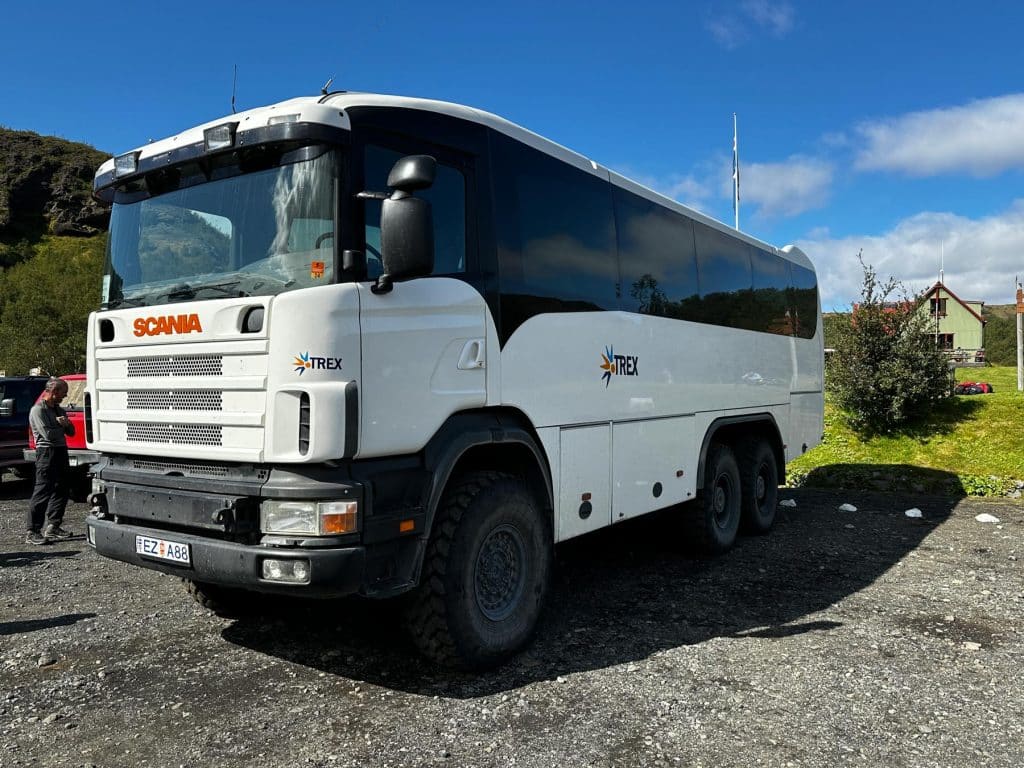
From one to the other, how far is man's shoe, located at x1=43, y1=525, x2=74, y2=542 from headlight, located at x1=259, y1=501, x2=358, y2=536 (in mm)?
6384

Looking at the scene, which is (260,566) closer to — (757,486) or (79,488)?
(757,486)

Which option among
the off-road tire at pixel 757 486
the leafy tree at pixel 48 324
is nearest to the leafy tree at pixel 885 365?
the off-road tire at pixel 757 486

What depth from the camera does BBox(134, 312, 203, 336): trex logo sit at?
404 centimetres

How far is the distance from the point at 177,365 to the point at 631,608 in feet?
12.3

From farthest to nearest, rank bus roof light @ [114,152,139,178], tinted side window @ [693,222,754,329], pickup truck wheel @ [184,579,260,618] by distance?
tinted side window @ [693,222,754,329] → pickup truck wheel @ [184,579,260,618] → bus roof light @ [114,152,139,178]

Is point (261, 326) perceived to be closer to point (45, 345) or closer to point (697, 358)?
point (697, 358)

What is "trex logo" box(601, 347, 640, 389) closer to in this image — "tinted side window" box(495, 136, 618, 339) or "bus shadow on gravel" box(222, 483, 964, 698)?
"tinted side window" box(495, 136, 618, 339)

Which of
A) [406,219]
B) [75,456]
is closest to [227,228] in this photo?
[406,219]

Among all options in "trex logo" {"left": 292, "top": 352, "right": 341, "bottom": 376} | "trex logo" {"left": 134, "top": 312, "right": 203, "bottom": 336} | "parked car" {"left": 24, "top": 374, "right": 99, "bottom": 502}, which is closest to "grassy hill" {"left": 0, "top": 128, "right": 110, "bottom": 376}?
"trex logo" {"left": 134, "top": 312, "right": 203, "bottom": 336}

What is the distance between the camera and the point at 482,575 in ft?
14.8

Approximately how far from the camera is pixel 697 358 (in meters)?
7.19

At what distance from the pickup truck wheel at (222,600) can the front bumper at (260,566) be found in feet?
4.59

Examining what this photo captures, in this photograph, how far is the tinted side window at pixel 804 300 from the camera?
33.3 ft

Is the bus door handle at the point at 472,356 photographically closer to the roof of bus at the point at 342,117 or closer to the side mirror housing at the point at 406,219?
the side mirror housing at the point at 406,219
